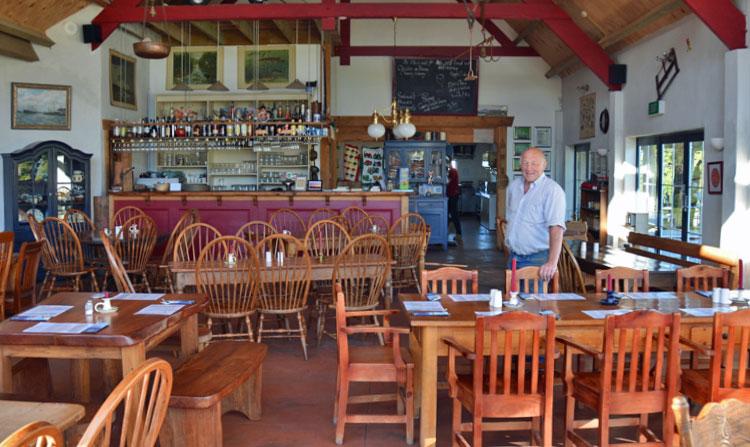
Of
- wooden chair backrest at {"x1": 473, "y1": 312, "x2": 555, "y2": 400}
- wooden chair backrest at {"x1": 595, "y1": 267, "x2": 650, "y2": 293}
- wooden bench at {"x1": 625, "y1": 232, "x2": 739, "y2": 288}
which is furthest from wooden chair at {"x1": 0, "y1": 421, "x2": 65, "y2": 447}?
wooden bench at {"x1": 625, "y1": 232, "x2": 739, "y2": 288}

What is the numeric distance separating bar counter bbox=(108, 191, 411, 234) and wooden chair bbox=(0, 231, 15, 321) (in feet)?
14.6

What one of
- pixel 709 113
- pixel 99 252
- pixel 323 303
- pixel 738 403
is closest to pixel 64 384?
pixel 323 303

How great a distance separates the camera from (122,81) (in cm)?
1055

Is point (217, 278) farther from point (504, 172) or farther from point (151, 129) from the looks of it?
point (504, 172)

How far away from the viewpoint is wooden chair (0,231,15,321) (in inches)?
179

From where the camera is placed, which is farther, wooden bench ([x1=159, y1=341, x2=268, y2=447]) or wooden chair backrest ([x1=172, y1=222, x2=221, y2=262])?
wooden chair backrest ([x1=172, y1=222, x2=221, y2=262])

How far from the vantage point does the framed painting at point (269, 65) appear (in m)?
11.7

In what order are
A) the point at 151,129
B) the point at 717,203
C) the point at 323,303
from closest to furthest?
the point at 323,303 → the point at 717,203 → the point at 151,129

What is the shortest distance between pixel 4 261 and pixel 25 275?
498 mm

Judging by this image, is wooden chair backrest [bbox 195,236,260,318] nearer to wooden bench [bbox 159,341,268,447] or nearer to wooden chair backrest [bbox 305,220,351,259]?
wooden chair backrest [bbox 305,220,351,259]

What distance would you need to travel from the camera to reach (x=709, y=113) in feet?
24.8

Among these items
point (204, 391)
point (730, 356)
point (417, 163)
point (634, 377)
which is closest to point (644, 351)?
point (634, 377)

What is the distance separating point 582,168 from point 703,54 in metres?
5.21

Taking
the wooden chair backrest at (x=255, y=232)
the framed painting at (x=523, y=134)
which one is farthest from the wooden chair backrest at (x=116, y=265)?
the framed painting at (x=523, y=134)
